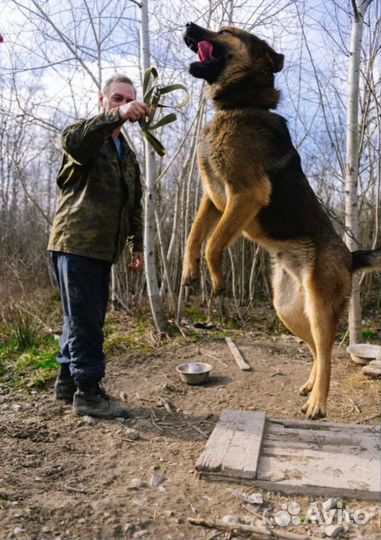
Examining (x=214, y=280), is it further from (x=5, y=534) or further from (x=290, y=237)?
(x=5, y=534)

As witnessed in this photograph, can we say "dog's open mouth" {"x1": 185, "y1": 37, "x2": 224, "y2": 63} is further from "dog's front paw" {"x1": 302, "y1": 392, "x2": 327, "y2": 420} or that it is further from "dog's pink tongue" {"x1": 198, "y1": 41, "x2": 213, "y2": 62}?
"dog's front paw" {"x1": 302, "y1": 392, "x2": 327, "y2": 420}

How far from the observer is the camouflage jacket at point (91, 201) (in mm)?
3004

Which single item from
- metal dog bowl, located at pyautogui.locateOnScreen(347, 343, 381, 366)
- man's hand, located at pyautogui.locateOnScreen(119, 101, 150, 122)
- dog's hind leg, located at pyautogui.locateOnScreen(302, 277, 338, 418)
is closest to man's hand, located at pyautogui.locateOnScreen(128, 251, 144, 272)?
man's hand, located at pyautogui.locateOnScreen(119, 101, 150, 122)

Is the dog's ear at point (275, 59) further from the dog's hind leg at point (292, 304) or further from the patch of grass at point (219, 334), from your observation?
the patch of grass at point (219, 334)

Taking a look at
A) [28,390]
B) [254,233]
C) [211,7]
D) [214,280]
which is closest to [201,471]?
[214,280]

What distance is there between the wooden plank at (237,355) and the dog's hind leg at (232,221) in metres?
1.72

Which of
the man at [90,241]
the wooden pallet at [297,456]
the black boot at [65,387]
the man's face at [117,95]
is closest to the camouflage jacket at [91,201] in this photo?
the man at [90,241]

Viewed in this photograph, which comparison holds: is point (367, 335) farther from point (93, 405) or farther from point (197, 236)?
point (93, 405)

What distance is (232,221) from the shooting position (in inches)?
113

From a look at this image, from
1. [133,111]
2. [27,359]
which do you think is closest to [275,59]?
[133,111]

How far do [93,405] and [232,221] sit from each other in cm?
165

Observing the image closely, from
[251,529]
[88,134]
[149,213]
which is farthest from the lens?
[149,213]

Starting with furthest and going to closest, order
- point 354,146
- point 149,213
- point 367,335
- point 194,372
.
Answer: point 367,335
point 149,213
point 354,146
point 194,372

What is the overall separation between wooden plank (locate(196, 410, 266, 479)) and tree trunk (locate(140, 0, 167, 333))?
2688 mm
